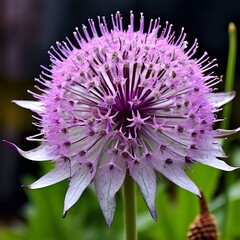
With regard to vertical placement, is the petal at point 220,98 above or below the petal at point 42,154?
above

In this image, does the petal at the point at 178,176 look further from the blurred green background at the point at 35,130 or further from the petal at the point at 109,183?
the blurred green background at the point at 35,130

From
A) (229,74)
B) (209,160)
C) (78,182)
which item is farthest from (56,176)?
(229,74)

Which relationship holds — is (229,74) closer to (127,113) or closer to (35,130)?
(127,113)

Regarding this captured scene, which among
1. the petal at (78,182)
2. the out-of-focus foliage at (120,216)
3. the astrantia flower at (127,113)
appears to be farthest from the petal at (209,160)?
the out-of-focus foliage at (120,216)

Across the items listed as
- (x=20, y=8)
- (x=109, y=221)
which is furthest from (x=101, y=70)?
(x=20, y=8)

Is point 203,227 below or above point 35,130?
below
